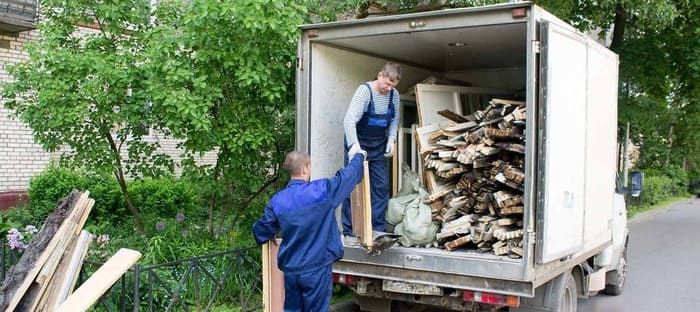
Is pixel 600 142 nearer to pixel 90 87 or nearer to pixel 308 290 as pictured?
pixel 308 290

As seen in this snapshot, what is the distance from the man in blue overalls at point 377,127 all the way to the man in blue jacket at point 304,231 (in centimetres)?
105

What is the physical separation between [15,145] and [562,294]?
915 cm

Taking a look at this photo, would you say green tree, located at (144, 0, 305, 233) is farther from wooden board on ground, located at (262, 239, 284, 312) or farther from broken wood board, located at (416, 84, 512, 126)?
wooden board on ground, located at (262, 239, 284, 312)

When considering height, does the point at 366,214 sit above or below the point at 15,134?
below

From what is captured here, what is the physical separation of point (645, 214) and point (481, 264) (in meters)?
18.4

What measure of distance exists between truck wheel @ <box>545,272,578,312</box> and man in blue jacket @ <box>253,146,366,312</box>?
196cm

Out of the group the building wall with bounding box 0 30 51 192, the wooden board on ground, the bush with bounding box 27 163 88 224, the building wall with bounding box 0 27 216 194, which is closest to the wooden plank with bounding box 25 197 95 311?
the wooden board on ground

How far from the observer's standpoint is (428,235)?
5.60m

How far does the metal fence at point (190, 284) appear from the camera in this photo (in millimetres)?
5262

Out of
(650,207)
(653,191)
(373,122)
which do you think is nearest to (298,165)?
(373,122)

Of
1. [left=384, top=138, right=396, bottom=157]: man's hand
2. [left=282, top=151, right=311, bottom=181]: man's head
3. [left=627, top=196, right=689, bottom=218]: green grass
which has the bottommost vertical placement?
[left=627, top=196, right=689, bottom=218]: green grass

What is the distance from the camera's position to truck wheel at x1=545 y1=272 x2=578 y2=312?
5250 millimetres

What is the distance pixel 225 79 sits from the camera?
6.27m

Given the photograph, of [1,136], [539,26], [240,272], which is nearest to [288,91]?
[240,272]
